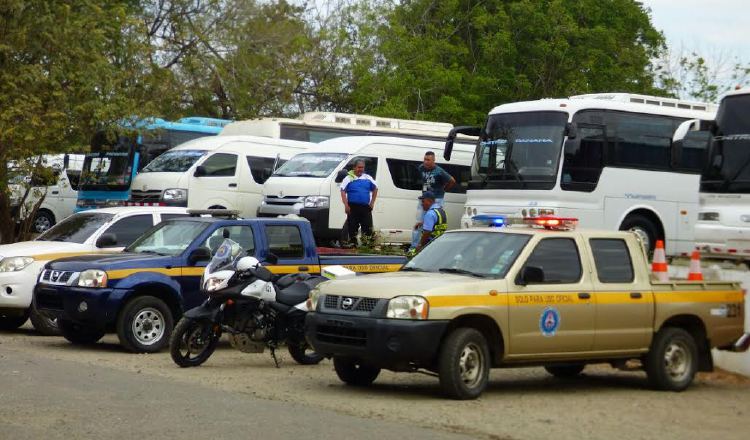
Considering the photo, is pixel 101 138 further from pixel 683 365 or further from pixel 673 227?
pixel 683 365

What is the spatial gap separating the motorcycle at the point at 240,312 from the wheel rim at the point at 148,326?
1.53 meters

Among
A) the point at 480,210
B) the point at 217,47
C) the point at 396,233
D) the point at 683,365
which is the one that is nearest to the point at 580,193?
the point at 480,210

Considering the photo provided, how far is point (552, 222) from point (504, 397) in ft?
6.19

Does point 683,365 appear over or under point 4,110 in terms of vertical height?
under

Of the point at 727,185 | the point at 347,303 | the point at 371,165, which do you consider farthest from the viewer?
the point at 371,165

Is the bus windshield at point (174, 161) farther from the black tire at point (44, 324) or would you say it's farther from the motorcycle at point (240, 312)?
the motorcycle at point (240, 312)

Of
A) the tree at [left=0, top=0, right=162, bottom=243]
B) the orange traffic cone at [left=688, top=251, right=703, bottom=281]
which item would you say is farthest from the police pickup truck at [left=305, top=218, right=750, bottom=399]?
the tree at [left=0, top=0, right=162, bottom=243]

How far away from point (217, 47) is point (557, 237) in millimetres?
29299

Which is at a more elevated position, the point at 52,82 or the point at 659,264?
the point at 52,82

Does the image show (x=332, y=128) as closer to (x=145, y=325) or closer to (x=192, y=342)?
(x=145, y=325)

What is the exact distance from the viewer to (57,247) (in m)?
16.9

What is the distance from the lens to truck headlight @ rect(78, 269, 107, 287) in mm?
14281

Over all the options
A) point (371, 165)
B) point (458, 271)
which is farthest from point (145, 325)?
point (371, 165)

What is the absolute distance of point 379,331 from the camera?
1066 centimetres
